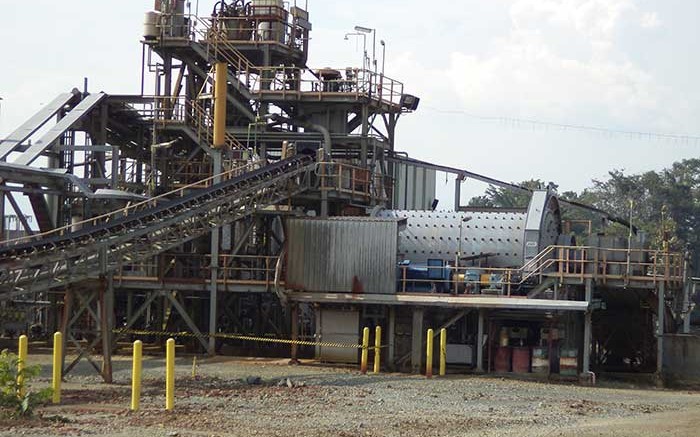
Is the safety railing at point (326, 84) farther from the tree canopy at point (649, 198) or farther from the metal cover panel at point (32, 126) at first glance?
the tree canopy at point (649, 198)

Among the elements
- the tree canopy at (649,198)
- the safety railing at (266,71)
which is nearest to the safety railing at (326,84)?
the safety railing at (266,71)

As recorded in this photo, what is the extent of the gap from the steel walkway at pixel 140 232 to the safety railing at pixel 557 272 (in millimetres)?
4955

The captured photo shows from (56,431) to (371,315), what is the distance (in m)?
18.0

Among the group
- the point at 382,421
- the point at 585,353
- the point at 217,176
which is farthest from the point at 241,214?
the point at 382,421

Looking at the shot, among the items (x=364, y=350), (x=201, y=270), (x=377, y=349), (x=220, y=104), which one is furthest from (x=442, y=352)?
(x=220, y=104)

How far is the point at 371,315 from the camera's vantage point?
40938 millimetres

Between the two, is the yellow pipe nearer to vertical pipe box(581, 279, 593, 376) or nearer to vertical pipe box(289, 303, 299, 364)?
vertical pipe box(289, 303, 299, 364)

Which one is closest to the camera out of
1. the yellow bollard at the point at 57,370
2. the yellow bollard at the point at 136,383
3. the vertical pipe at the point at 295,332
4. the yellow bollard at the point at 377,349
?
the yellow bollard at the point at 136,383

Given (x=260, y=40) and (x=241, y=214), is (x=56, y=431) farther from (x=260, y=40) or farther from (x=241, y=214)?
(x=260, y=40)

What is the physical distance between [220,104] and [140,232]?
33.4 feet

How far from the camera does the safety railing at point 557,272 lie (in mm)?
39281

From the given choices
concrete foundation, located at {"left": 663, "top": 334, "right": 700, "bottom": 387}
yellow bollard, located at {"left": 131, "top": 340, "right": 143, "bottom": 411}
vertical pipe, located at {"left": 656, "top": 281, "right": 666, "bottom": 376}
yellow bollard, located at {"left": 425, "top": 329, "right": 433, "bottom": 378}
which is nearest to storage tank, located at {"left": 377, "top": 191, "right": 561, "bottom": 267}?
vertical pipe, located at {"left": 656, "top": 281, "right": 666, "bottom": 376}

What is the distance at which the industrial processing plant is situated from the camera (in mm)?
39062

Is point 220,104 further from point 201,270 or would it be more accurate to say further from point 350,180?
point 201,270
